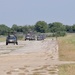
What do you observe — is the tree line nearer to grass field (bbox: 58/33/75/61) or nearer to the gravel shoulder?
grass field (bbox: 58/33/75/61)

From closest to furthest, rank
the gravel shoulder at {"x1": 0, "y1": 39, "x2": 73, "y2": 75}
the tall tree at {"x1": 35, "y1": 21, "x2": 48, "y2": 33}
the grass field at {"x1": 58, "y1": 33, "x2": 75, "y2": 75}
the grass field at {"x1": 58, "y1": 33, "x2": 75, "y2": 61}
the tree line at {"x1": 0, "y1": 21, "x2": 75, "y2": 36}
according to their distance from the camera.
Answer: the grass field at {"x1": 58, "y1": 33, "x2": 75, "y2": 75} → the gravel shoulder at {"x1": 0, "y1": 39, "x2": 73, "y2": 75} → the grass field at {"x1": 58, "y1": 33, "x2": 75, "y2": 61} → the tree line at {"x1": 0, "y1": 21, "x2": 75, "y2": 36} → the tall tree at {"x1": 35, "y1": 21, "x2": 48, "y2": 33}

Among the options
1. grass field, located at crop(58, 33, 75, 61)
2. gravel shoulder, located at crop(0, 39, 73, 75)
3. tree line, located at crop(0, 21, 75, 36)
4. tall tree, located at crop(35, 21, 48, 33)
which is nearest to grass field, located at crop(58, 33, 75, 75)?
grass field, located at crop(58, 33, 75, 61)

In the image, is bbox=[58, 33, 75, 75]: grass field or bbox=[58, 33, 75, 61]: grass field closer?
bbox=[58, 33, 75, 75]: grass field

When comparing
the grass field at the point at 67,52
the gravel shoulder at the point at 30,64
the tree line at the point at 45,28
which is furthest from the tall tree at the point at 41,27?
the gravel shoulder at the point at 30,64

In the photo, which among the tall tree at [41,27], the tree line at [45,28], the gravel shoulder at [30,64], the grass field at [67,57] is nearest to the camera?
the grass field at [67,57]

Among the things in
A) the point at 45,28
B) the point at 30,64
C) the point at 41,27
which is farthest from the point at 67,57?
the point at 45,28

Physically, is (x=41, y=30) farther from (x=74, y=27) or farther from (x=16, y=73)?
(x=16, y=73)

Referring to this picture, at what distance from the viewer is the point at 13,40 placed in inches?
2581

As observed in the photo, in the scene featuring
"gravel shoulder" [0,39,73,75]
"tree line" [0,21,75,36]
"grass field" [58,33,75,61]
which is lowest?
"gravel shoulder" [0,39,73,75]

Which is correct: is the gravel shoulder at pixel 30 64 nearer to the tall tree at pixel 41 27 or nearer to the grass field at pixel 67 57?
the grass field at pixel 67 57

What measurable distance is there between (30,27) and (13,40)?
11980cm

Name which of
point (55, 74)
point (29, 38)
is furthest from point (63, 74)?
point (29, 38)

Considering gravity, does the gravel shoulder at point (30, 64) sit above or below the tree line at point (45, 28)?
below

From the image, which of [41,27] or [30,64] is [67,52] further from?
[41,27]
